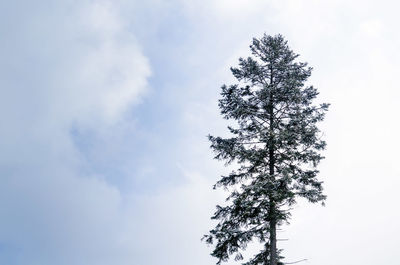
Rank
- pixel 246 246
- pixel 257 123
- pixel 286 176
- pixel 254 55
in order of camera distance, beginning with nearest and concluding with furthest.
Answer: pixel 286 176
pixel 246 246
pixel 257 123
pixel 254 55

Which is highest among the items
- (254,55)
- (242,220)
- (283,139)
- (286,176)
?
(254,55)

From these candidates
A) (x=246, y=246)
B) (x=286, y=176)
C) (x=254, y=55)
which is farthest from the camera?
(x=254, y=55)

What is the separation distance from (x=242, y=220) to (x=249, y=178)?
6.80 feet

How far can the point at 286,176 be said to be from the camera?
16.4 metres

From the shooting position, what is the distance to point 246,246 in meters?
17.5

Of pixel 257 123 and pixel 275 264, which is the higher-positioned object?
pixel 257 123

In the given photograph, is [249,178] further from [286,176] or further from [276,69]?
[276,69]

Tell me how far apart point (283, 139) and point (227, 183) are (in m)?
3.48

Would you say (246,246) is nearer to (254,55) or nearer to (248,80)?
(248,80)

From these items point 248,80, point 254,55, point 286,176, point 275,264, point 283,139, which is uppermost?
point 254,55

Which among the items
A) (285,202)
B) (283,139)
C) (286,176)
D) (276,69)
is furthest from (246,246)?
(276,69)

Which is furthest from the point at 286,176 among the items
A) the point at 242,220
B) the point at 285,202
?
the point at 242,220

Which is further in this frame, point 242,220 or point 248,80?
point 248,80

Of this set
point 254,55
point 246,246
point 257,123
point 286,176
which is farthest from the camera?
point 254,55
